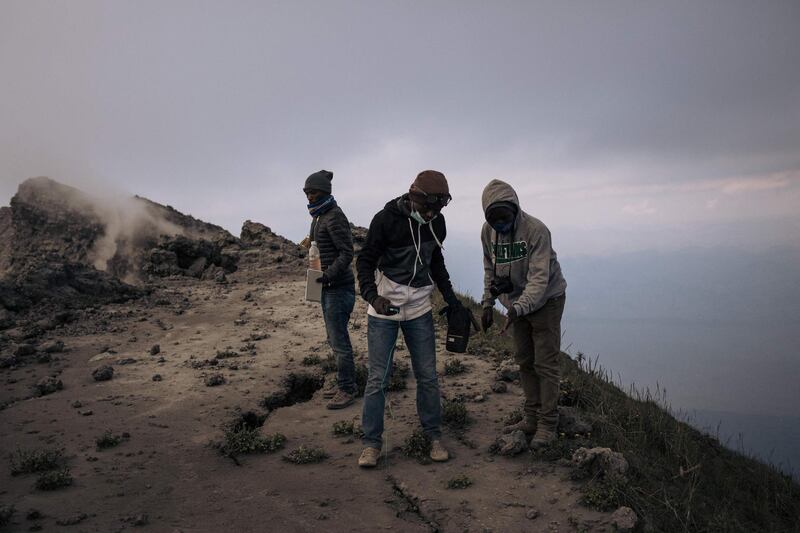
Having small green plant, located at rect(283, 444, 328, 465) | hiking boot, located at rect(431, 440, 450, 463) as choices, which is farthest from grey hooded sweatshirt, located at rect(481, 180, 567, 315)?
small green plant, located at rect(283, 444, 328, 465)

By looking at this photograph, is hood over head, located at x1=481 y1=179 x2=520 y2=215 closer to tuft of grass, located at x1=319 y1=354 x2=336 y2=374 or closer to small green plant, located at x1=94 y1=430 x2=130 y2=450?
tuft of grass, located at x1=319 y1=354 x2=336 y2=374

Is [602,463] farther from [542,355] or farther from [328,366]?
[328,366]

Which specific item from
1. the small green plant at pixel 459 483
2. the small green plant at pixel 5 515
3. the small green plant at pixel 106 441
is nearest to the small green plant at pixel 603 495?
the small green plant at pixel 459 483

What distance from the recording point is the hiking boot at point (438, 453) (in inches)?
168

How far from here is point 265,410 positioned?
19.4 feet

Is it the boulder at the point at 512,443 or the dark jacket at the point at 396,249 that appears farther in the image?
the boulder at the point at 512,443

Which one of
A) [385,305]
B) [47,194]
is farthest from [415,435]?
[47,194]

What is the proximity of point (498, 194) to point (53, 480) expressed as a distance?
14.4 feet

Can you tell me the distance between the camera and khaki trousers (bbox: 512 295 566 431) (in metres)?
4.11

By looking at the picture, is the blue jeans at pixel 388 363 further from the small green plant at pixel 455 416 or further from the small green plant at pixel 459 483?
the small green plant at pixel 455 416

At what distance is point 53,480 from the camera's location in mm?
3967

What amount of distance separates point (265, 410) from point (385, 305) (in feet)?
9.96

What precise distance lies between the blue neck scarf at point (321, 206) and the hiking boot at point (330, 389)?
2.33m

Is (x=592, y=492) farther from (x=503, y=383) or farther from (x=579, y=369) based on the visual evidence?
(x=579, y=369)
